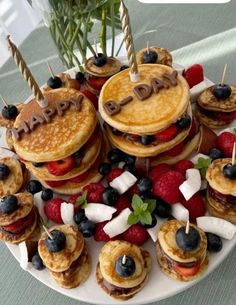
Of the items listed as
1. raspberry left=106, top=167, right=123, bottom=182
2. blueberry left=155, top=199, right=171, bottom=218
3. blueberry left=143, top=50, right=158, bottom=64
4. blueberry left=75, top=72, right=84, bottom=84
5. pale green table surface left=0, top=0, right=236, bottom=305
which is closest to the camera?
blueberry left=155, top=199, right=171, bottom=218

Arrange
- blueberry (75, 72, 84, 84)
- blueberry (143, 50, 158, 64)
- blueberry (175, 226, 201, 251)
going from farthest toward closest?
blueberry (75, 72, 84, 84) < blueberry (143, 50, 158, 64) < blueberry (175, 226, 201, 251)

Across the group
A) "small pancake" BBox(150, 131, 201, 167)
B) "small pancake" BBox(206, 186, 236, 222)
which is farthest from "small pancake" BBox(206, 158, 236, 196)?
"small pancake" BBox(150, 131, 201, 167)

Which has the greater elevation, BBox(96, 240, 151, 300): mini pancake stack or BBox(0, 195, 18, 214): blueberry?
BBox(0, 195, 18, 214): blueberry

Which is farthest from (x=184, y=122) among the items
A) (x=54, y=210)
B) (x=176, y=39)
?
(x=176, y=39)

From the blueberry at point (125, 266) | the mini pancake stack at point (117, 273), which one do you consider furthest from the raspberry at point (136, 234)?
the blueberry at point (125, 266)

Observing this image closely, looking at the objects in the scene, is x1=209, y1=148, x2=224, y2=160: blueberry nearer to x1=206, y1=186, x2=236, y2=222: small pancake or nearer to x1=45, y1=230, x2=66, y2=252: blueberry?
x1=206, y1=186, x2=236, y2=222: small pancake

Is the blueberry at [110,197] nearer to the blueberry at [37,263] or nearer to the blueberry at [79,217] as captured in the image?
the blueberry at [79,217]

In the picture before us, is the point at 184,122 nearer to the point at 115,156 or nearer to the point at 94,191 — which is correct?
the point at 115,156
